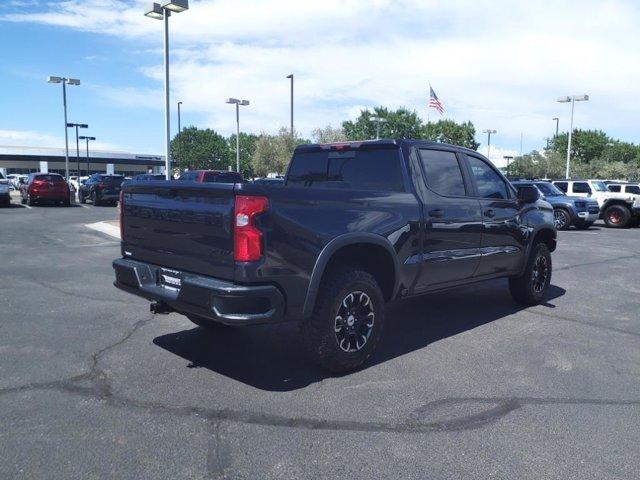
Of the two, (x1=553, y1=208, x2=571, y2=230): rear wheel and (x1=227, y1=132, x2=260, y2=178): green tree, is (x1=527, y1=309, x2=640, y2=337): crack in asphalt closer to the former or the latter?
(x1=553, y1=208, x2=571, y2=230): rear wheel

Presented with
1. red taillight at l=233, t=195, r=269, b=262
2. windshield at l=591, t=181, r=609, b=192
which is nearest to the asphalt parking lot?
red taillight at l=233, t=195, r=269, b=262

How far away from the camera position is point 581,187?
2147cm

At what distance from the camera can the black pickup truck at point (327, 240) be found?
3846 mm

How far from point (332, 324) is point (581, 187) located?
2010cm

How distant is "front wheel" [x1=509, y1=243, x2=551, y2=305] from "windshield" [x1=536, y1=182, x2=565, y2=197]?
14.1 meters

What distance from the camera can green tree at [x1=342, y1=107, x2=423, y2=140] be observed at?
69.4m

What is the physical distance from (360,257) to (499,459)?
2.07 metres

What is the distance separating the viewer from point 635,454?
3273 mm

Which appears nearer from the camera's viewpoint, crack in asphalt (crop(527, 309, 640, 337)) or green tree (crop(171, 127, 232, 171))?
crack in asphalt (crop(527, 309, 640, 337))

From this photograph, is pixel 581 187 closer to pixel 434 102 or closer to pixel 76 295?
pixel 434 102

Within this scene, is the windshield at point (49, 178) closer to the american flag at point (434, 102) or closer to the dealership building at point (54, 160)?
the american flag at point (434, 102)

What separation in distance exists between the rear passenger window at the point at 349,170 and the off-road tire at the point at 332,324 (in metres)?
1.12

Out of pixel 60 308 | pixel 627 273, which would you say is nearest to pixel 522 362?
pixel 60 308

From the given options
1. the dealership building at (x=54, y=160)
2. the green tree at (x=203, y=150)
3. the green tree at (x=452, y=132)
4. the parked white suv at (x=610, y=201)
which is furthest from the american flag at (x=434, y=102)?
the green tree at (x=203, y=150)
